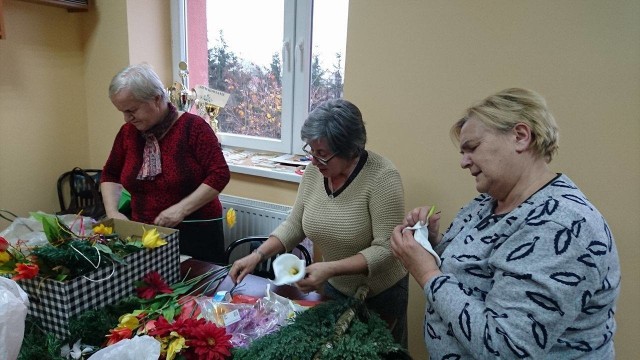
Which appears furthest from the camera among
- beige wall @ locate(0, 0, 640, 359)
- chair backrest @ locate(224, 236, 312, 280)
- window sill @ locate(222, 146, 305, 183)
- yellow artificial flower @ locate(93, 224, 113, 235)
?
window sill @ locate(222, 146, 305, 183)

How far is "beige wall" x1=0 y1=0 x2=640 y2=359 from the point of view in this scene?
1612 millimetres

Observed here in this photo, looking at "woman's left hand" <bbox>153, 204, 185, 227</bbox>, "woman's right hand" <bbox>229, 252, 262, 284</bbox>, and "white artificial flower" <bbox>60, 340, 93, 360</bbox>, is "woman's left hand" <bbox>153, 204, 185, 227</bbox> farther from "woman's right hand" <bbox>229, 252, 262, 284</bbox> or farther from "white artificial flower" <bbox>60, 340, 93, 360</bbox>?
"white artificial flower" <bbox>60, 340, 93, 360</bbox>

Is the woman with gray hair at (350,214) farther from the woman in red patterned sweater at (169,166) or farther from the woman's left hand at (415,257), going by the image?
the woman in red patterned sweater at (169,166)

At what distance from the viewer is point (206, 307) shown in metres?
1.20

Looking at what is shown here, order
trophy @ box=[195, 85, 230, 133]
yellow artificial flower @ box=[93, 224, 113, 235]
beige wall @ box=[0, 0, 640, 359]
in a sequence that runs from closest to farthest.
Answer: yellow artificial flower @ box=[93, 224, 113, 235], beige wall @ box=[0, 0, 640, 359], trophy @ box=[195, 85, 230, 133]

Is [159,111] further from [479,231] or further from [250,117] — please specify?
[479,231]

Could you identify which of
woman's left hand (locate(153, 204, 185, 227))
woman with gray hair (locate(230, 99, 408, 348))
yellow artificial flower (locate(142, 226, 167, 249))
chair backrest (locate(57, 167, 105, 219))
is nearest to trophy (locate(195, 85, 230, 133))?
chair backrest (locate(57, 167, 105, 219))

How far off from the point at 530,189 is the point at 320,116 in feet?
2.26

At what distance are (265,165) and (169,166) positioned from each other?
32.3 inches

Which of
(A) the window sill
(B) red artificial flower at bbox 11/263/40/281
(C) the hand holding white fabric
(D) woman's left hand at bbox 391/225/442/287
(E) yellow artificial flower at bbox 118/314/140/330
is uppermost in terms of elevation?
(C) the hand holding white fabric

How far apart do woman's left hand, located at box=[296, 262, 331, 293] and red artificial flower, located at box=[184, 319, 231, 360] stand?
0.36 metres

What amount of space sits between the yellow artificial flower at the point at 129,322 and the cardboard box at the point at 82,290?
0.09 meters

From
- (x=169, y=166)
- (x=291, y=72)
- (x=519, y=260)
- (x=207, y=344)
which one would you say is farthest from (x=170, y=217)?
(x=519, y=260)

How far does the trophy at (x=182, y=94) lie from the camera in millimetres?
2877
